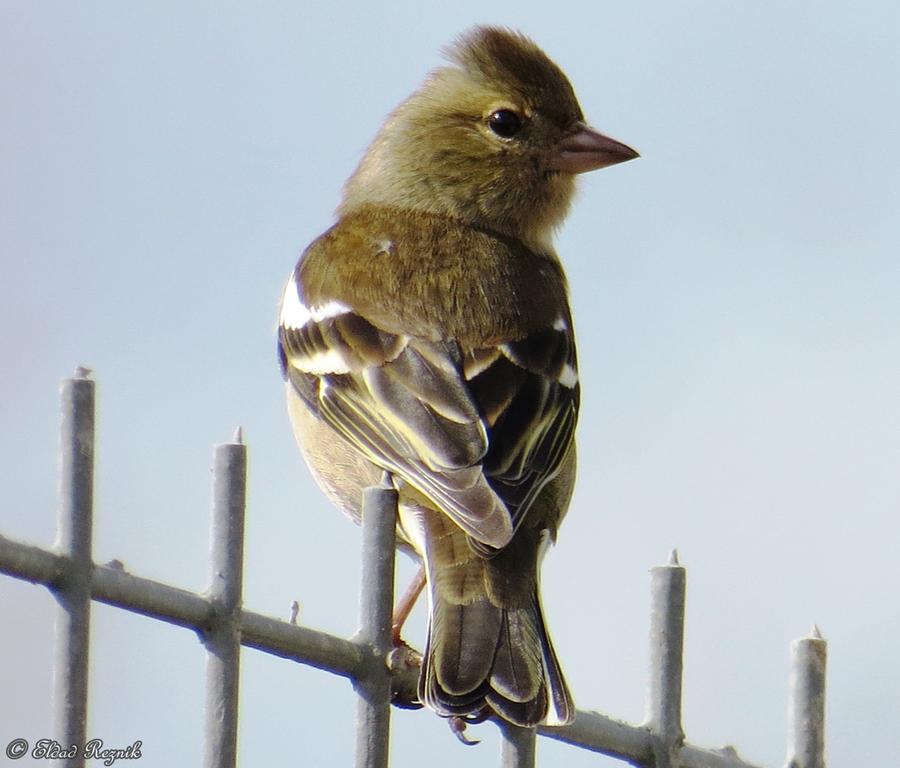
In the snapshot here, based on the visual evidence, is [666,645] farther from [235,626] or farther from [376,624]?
[235,626]

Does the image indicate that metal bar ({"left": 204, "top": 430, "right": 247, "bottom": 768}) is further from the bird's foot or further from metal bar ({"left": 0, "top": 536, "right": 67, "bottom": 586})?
the bird's foot

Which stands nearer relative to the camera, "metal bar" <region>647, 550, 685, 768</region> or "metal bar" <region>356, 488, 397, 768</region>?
"metal bar" <region>356, 488, 397, 768</region>

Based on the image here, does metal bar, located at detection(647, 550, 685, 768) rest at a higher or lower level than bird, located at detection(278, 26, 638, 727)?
lower

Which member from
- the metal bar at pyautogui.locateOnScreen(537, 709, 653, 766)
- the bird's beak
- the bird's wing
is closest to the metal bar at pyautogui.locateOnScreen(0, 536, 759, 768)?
the metal bar at pyautogui.locateOnScreen(537, 709, 653, 766)

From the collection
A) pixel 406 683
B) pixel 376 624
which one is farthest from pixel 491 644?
pixel 376 624

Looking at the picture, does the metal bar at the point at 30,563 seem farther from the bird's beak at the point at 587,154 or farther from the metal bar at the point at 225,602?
the bird's beak at the point at 587,154
